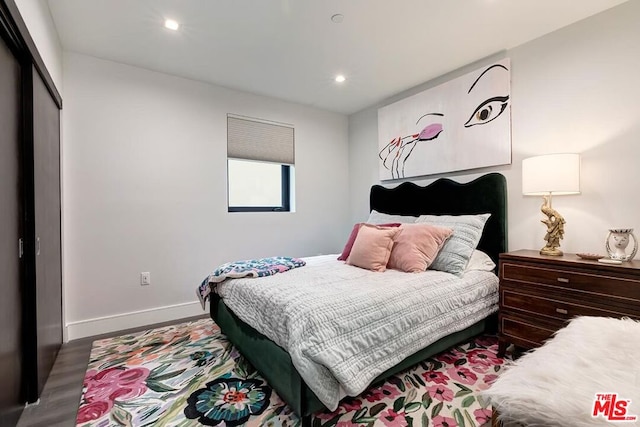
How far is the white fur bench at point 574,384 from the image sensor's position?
2.42ft

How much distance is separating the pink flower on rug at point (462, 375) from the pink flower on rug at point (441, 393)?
142 millimetres

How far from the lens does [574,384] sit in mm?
833

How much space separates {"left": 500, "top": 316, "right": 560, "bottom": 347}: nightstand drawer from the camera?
6.28ft

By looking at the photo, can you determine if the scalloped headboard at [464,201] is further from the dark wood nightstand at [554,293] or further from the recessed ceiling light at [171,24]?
the recessed ceiling light at [171,24]

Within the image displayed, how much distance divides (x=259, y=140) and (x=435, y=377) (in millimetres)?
2937

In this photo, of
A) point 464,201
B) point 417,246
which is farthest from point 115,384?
point 464,201

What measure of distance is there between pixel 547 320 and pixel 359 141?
2.94 metres

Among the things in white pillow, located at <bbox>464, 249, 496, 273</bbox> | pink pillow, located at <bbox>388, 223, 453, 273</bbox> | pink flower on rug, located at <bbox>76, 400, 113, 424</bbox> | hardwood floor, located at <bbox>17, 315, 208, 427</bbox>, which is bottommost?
hardwood floor, located at <bbox>17, 315, 208, 427</bbox>

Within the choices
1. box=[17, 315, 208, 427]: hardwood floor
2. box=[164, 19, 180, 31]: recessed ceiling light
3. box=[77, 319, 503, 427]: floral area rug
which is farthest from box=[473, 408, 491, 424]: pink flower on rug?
box=[164, 19, 180, 31]: recessed ceiling light

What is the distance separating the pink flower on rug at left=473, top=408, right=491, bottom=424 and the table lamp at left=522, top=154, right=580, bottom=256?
119cm

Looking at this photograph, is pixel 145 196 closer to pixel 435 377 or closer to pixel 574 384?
pixel 435 377

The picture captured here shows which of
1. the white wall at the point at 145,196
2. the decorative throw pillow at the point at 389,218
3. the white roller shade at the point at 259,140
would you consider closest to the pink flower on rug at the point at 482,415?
the decorative throw pillow at the point at 389,218

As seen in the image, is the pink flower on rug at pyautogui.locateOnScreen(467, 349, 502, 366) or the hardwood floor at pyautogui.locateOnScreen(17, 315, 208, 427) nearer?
the hardwood floor at pyautogui.locateOnScreen(17, 315, 208, 427)

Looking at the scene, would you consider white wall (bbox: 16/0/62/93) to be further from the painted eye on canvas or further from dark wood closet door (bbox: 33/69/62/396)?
the painted eye on canvas
